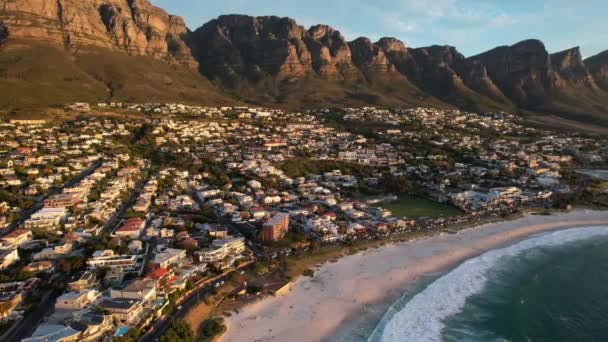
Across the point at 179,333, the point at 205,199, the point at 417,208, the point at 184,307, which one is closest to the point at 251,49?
the point at 205,199

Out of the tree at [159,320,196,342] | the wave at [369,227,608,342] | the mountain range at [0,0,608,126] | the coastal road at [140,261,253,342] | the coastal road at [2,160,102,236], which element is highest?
the mountain range at [0,0,608,126]

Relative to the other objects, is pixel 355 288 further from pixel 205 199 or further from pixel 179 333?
pixel 205 199

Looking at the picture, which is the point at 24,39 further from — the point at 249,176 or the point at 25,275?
the point at 25,275

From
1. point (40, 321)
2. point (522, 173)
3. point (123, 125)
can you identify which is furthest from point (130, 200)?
point (522, 173)

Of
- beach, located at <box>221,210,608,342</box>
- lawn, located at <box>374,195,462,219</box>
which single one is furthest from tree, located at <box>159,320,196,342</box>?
lawn, located at <box>374,195,462,219</box>

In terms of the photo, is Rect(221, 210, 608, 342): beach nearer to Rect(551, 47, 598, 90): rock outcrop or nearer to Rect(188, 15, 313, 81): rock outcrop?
Rect(188, 15, 313, 81): rock outcrop

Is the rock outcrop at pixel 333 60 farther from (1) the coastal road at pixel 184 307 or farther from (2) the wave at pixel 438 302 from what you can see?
(1) the coastal road at pixel 184 307
